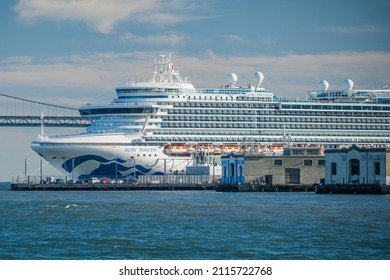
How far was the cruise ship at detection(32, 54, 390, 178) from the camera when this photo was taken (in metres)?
108

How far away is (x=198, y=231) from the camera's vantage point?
44969mm

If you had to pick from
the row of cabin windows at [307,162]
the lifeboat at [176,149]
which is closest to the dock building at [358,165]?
the row of cabin windows at [307,162]

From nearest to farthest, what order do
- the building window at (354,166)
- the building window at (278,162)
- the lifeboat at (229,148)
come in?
the building window at (354,166) → the building window at (278,162) → the lifeboat at (229,148)

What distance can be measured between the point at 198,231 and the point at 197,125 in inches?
2728

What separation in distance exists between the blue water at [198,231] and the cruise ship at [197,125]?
4130 centimetres

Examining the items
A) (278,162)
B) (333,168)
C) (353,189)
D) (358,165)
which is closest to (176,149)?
(278,162)

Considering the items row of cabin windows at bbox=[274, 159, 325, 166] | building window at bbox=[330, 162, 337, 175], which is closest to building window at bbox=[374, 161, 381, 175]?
building window at bbox=[330, 162, 337, 175]

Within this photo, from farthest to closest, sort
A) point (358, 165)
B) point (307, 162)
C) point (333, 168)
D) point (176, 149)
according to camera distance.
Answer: point (176, 149) → point (307, 162) → point (333, 168) → point (358, 165)

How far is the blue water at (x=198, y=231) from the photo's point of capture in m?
36.9

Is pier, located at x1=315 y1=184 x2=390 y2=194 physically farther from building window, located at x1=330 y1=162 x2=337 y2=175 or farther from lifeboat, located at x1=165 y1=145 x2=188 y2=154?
lifeboat, located at x1=165 y1=145 x2=188 y2=154

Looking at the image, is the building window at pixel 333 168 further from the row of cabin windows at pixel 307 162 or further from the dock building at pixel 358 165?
the row of cabin windows at pixel 307 162

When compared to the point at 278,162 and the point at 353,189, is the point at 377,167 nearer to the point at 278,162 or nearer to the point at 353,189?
the point at 353,189

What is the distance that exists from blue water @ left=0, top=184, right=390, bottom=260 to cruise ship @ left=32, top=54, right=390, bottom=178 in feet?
136
